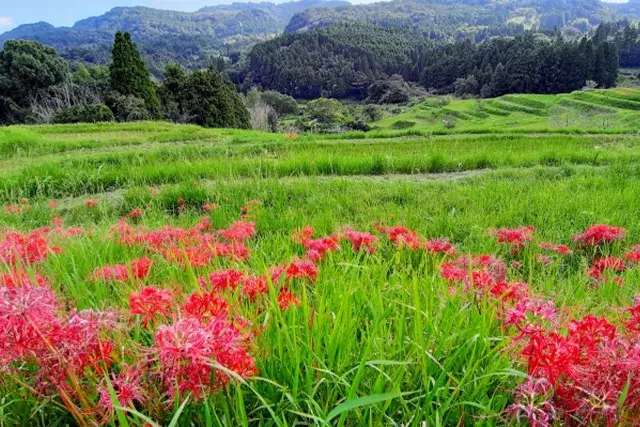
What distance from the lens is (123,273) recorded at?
1919 mm

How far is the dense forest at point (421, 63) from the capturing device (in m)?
74.0

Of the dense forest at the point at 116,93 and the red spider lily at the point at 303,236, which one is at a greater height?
the dense forest at the point at 116,93

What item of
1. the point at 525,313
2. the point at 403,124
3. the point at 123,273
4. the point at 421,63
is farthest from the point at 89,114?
the point at 421,63

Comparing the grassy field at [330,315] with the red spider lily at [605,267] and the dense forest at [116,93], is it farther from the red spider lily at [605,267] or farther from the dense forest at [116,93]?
the dense forest at [116,93]

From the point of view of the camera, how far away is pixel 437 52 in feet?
380

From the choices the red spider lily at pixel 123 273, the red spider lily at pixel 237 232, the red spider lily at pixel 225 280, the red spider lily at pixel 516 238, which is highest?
the red spider lily at pixel 225 280

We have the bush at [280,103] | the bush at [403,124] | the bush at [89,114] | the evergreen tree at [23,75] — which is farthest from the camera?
the bush at [280,103]

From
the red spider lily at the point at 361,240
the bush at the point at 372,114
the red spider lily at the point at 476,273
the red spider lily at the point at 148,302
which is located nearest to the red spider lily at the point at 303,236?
the red spider lily at the point at 361,240

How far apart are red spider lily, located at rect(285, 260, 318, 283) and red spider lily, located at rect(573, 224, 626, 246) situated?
7.90 feet

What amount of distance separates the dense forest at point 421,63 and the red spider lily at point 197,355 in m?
87.5

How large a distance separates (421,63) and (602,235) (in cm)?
12986

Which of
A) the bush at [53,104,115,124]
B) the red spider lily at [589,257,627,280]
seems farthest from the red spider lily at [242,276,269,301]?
the bush at [53,104,115,124]

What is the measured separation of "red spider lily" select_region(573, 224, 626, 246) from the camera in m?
3.12

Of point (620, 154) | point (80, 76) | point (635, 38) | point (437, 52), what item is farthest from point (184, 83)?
point (635, 38)
